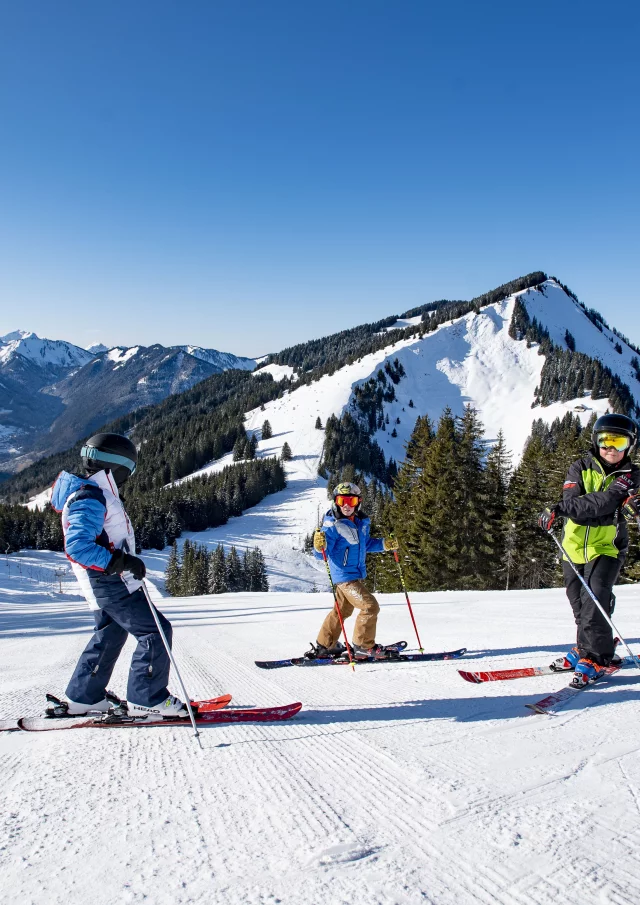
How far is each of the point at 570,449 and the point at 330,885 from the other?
96.0 feet

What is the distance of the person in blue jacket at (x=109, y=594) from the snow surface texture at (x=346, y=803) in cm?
37

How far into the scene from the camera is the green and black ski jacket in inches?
174

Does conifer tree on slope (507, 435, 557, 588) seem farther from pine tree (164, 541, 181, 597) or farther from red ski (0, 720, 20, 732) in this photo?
pine tree (164, 541, 181, 597)

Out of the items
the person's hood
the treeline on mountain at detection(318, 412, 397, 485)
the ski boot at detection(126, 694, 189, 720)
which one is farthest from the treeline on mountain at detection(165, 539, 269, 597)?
the treeline on mountain at detection(318, 412, 397, 485)

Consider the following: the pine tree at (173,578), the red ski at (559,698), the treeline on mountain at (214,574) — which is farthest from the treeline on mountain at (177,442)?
the red ski at (559,698)

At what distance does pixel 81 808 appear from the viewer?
8.36ft

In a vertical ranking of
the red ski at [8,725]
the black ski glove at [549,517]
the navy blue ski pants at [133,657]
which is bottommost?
the red ski at [8,725]

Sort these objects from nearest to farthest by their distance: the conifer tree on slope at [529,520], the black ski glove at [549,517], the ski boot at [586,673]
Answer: the ski boot at [586,673]
the black ski glove at [549,517]
the conifer tree on slope at [529,520]

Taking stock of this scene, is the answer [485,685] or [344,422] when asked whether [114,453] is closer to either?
[485,685]

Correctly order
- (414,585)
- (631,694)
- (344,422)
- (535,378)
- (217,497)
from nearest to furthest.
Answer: (631,694) → (414,585) → (217,497) → (344,422) → (535,378)

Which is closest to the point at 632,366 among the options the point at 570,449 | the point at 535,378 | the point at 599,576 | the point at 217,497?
the point at 535,378

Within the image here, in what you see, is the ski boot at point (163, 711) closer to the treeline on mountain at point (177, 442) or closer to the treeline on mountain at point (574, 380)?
A: the treeline on mountain at point (177, 442)

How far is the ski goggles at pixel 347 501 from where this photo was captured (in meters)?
6.06

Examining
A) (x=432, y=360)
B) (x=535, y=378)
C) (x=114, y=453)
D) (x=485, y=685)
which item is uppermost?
(x=432, y=360)
